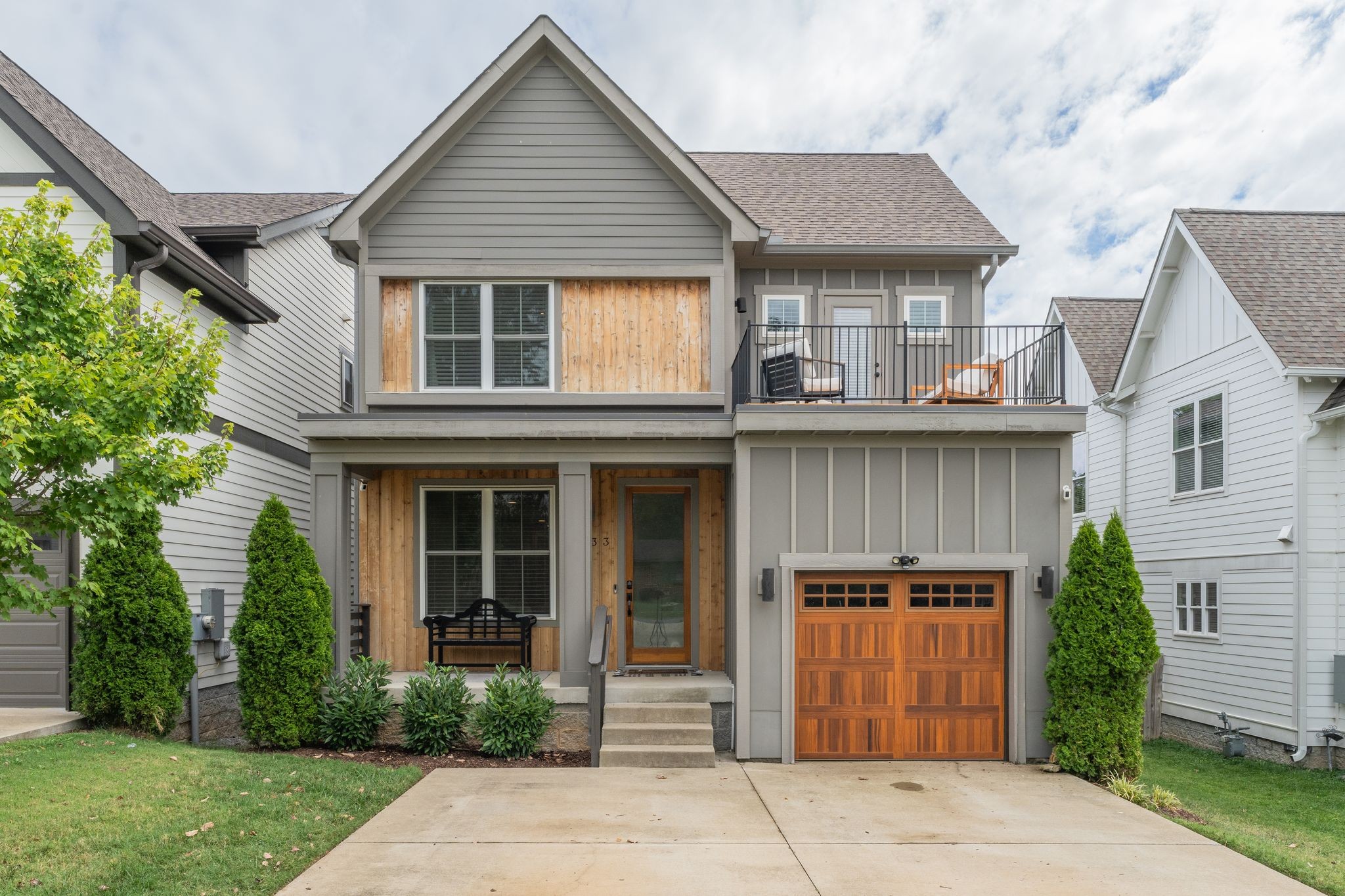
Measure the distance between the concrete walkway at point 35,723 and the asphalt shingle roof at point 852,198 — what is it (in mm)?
9431

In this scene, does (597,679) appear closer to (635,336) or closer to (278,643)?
(278,643)

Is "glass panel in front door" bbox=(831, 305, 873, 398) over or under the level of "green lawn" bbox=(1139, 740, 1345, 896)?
over

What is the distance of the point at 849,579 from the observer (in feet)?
31.4

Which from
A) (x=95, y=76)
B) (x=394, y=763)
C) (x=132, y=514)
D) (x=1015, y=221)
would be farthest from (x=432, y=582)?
(x=1015, y=221)

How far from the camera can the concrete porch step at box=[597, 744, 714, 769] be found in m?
8.81

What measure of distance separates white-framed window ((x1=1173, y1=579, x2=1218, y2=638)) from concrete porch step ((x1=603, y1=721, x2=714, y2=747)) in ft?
27.7

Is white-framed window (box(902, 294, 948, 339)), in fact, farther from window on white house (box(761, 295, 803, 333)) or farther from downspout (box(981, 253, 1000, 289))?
window on white house (box(761, 295, 803, 333))

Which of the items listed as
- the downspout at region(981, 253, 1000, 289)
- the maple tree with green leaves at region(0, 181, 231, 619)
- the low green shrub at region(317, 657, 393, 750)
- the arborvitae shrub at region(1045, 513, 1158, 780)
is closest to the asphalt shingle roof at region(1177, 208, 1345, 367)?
the downspout at region(981, 253, 1000, 289)

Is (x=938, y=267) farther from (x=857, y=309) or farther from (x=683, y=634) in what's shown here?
(x=683, y=634)

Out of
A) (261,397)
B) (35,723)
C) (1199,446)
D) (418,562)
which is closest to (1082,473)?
(1199,446)

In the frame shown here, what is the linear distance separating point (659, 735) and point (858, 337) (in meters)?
5.09

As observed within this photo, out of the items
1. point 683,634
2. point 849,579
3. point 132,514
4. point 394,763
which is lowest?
point 394,763

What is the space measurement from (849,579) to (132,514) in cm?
665

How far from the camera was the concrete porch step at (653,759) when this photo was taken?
881 centimetres
